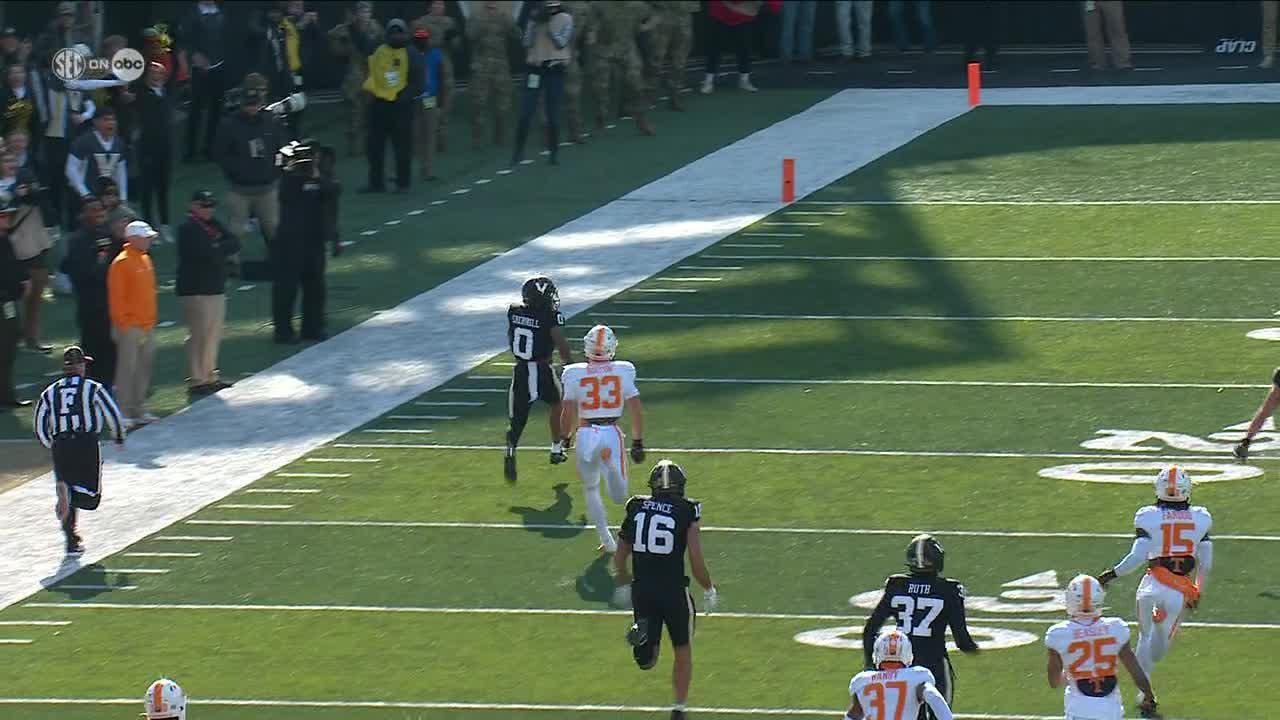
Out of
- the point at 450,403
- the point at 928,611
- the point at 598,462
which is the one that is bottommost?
the point at 450,403

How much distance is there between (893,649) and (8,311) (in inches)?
423

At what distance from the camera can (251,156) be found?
2211 centimetres

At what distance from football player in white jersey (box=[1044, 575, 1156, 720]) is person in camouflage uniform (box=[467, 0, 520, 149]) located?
677 inches

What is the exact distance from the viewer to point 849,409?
1822 centimetres

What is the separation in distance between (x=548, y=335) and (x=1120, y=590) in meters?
4.51

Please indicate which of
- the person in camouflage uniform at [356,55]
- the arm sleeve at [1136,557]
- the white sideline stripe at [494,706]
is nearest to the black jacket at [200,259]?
the white sideline stripe at [494,706]

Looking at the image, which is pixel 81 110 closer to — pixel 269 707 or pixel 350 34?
pixel 350 34

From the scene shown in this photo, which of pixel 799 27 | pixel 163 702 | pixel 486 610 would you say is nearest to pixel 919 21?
pixel 799 27

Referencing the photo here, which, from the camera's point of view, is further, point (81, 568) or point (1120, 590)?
point (81, 568)

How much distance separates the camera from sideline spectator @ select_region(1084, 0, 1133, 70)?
31.0 metres

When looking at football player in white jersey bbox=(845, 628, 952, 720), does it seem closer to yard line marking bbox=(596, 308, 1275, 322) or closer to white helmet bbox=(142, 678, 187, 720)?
white helmet bbox=(142, 678, 187, 720)

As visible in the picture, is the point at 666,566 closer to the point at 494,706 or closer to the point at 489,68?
the point at 494,706

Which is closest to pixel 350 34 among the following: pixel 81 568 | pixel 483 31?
pixel 483 31

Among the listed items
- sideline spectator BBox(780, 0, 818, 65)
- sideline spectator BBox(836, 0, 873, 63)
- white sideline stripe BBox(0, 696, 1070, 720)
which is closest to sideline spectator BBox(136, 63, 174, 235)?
white sideline stripe BBox(0, 696, 1070, 720)
